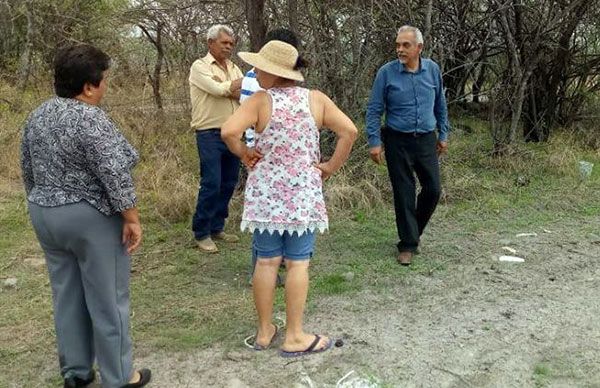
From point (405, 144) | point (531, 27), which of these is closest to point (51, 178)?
point (405, 144)

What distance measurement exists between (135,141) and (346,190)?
3182 mm

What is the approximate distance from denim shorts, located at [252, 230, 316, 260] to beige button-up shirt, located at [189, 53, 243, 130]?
170 centimetres

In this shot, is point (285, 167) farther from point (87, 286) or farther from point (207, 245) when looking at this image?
point (207, 245)

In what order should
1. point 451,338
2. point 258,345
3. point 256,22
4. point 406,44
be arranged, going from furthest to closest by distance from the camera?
point 256,22 → point 406,44 → point 451,338 → point 258,345

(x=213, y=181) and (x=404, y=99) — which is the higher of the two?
(x=404, y=99)

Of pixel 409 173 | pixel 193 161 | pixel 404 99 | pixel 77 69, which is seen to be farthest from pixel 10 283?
pixel 193 161

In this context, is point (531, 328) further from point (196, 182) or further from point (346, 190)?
point (196, 182)

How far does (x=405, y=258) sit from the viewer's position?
4984mm

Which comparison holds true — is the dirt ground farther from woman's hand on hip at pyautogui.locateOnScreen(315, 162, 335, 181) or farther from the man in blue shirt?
woman's hand on hip at pyautogui.locateOnScreen(315, 162, 335, 181)

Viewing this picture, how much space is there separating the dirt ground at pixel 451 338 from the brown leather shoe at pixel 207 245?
1.33m

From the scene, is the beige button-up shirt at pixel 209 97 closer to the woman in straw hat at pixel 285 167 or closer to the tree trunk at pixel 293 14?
the woman in straw hat at pixel 285 167

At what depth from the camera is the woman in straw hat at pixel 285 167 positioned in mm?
3242

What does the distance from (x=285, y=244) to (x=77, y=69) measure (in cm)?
138

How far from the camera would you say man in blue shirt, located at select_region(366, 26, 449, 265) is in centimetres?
485
